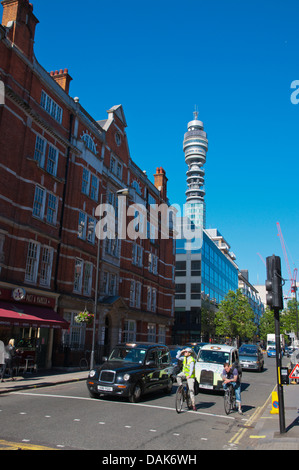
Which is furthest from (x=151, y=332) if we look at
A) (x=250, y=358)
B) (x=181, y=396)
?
(x=181, y=396)

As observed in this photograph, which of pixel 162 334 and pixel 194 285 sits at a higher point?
pixel 194 285

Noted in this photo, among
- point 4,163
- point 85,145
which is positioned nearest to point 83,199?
point 85,145

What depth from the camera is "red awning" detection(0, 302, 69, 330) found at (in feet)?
59.7

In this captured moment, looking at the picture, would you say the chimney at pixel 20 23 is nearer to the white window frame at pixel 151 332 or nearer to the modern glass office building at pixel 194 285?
the white window frame at pixel 151 332

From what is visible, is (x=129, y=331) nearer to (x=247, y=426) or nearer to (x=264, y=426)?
(x=247, y=426)

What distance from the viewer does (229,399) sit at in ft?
39.1

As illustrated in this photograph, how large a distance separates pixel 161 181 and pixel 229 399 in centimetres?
3714

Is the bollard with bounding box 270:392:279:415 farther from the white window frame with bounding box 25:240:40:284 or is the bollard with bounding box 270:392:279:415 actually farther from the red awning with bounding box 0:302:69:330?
the white window frame with bounding box 25:240:40:284

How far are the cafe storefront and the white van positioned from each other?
844 centimetres

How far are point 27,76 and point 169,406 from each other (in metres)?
19.3

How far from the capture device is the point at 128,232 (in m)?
35.1

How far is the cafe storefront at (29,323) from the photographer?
746 inches

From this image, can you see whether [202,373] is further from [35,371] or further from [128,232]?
[128,232]

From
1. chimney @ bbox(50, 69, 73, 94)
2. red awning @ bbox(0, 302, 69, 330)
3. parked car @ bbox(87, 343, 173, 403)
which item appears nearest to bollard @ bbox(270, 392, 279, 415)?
parked car @ bbox(87, 343, 173, 403)
